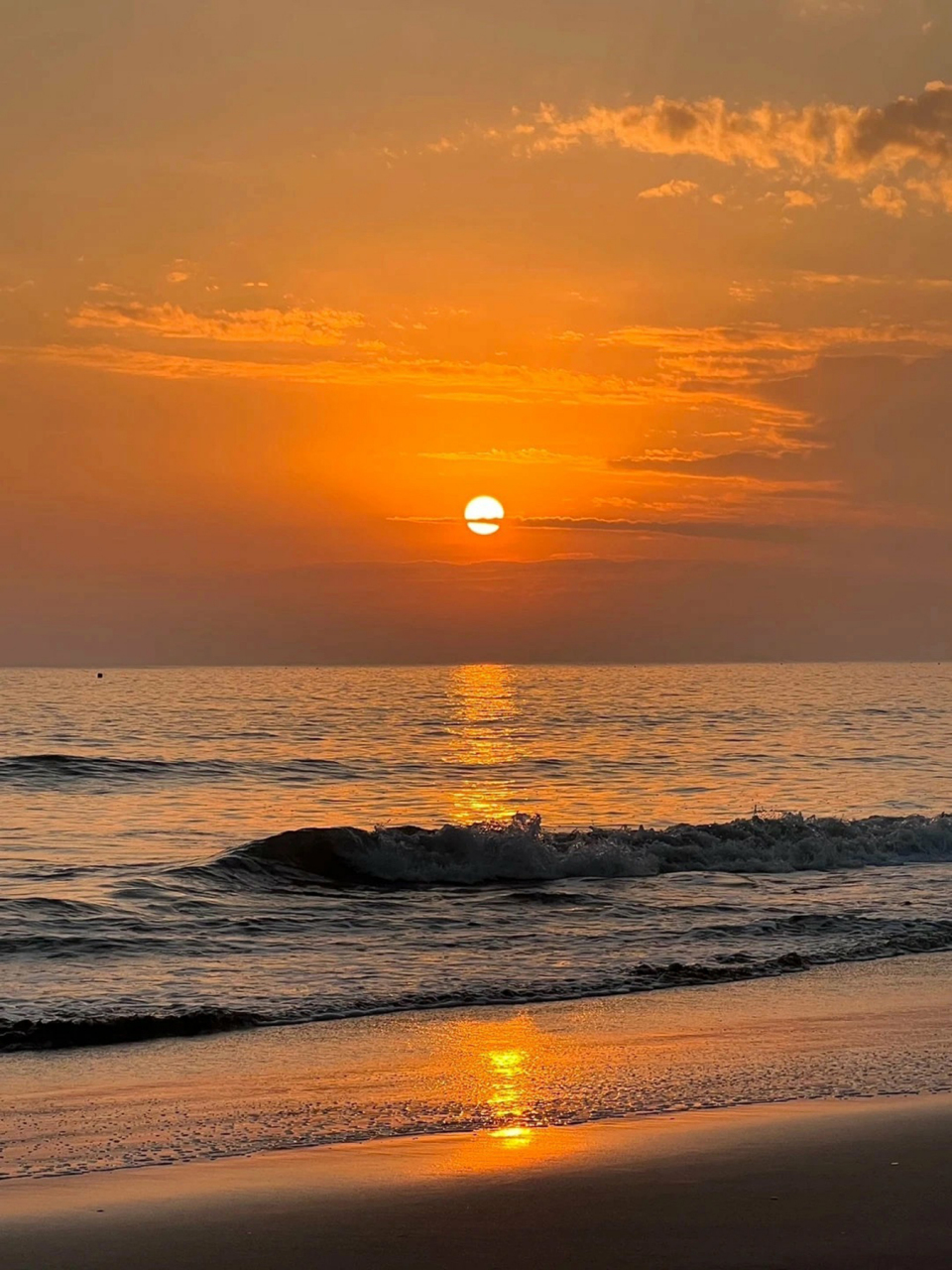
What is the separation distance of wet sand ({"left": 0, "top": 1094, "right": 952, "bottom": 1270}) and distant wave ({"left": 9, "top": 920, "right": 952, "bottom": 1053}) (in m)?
4.25

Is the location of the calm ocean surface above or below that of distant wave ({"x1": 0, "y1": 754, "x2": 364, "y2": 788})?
below

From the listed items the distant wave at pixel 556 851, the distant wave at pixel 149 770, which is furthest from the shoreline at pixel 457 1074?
the distant wave at pixel 149 770

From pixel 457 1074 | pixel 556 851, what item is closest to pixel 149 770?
pixel 556 851

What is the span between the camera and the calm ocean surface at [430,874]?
14.2 metres

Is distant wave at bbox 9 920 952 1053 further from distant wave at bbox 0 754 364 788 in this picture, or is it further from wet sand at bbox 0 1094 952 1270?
distant wave at bbox 0 754 364 788

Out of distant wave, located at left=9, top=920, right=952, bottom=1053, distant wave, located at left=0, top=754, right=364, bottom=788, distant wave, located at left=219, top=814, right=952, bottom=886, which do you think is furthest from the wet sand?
distant wave, located at left=0, top=754, right=364, bottom=788

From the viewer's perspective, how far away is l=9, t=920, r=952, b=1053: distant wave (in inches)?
460

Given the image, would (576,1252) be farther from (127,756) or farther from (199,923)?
(127,756)

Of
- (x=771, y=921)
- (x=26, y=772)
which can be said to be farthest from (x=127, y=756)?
(x=771, y=921)

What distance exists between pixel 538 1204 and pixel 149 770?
131 feet

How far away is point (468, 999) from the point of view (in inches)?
524

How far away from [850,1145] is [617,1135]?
1.39m

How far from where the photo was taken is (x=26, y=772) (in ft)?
140

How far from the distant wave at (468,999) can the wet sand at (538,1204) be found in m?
4.25
